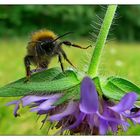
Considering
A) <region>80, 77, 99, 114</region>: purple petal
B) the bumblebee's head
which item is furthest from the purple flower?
the bumblebee's head

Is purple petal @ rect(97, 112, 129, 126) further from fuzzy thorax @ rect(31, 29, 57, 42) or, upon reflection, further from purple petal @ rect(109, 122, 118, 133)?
fuzzy thorax @ rect(31, 29, 57, 42)

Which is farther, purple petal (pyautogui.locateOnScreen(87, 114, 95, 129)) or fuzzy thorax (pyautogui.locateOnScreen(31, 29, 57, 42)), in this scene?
fuzzy thorax (pyautogui.locateOnScreen(31, 29, 57, 42))

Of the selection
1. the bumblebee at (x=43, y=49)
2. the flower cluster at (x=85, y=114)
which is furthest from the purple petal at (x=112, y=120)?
the bumblebee at (x=43, y=49)

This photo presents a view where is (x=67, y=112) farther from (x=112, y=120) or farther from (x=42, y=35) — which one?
(x=42, y=35)

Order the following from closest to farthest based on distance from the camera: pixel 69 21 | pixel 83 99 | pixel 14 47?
1. pixel 83 99
2. pixel 14 47
3. pixel 69 21

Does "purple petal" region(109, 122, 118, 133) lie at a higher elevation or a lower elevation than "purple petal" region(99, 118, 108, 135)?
lower
